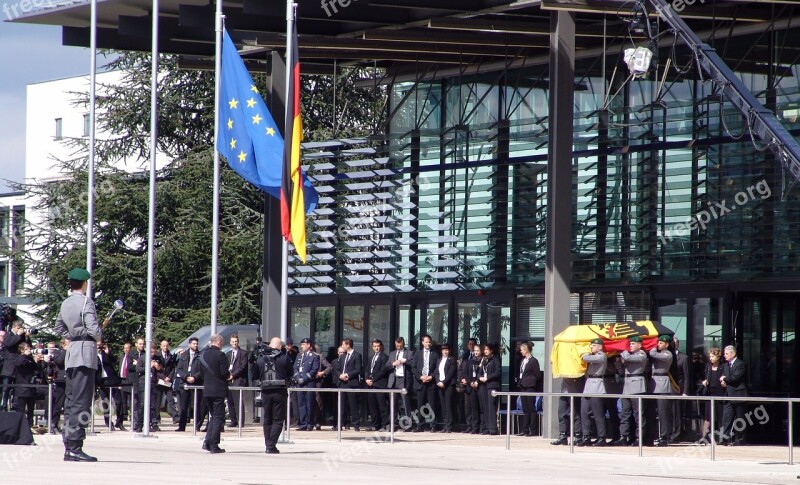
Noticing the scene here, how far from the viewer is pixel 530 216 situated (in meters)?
28.2

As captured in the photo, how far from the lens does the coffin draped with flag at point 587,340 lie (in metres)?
23.7

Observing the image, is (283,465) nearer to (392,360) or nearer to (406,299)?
(392,360)

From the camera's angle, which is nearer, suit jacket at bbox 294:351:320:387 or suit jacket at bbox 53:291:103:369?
suit jacket at bbox 53:291:103:369

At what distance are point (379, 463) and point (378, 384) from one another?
9.58m

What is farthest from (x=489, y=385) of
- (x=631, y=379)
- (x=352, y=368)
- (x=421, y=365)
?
(x=631, y=379)

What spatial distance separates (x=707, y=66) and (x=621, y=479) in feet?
24.6

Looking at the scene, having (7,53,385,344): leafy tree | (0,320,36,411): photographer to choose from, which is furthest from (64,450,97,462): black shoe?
(7,53,385,344): leafy tree

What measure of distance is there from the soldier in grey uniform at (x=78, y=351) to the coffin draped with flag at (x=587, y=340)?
9309 mm

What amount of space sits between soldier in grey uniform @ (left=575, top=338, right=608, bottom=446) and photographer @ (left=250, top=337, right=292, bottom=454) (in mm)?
5277

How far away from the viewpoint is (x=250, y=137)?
81.4ft

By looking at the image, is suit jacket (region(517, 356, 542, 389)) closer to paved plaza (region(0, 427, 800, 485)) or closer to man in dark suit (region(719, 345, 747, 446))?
paved plaza (region(0, 427, 800, 485))

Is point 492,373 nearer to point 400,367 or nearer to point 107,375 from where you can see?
point 400,367

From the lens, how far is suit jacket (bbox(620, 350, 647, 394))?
76.6ft

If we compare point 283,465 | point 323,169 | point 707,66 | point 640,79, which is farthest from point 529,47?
point 283,465
